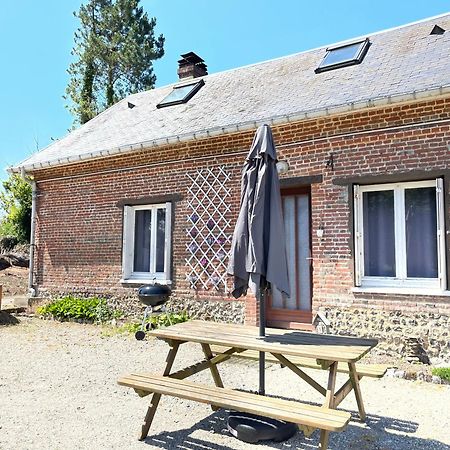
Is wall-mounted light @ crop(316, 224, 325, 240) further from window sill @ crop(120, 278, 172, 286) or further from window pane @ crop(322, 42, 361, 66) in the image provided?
window pane @ crop(322, 42, 361, 66)

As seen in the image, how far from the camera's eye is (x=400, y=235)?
20.0 ft

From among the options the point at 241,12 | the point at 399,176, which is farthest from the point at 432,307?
the point at 241,12

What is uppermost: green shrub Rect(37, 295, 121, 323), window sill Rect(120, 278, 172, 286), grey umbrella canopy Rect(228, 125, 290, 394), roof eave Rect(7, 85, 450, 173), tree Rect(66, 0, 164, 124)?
tree Rect(66, 0, 164, 124)

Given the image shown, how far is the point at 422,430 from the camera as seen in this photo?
3.52 metres

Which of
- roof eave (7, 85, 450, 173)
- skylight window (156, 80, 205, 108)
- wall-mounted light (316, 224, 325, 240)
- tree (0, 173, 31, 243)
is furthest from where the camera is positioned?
tree (0, 173, 31, 243)

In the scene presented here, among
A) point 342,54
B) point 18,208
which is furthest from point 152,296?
point 18,208

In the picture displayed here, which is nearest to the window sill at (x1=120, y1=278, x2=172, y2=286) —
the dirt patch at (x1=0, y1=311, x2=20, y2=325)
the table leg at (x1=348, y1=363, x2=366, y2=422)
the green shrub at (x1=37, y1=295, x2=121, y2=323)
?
the green shrub at (x1=37, y1=295, x2=121, y2=323)

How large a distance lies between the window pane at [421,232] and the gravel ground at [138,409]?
1.74m

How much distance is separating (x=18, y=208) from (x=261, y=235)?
16.2 metres

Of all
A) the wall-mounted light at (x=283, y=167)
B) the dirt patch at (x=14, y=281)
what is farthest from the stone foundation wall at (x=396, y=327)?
the dirt patch at (x=14, y=281)

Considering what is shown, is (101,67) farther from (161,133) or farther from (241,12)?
(161,133)

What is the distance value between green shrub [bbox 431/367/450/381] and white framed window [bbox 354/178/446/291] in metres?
1.14

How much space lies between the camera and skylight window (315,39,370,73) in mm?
8125

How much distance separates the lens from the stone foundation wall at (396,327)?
5.60m
